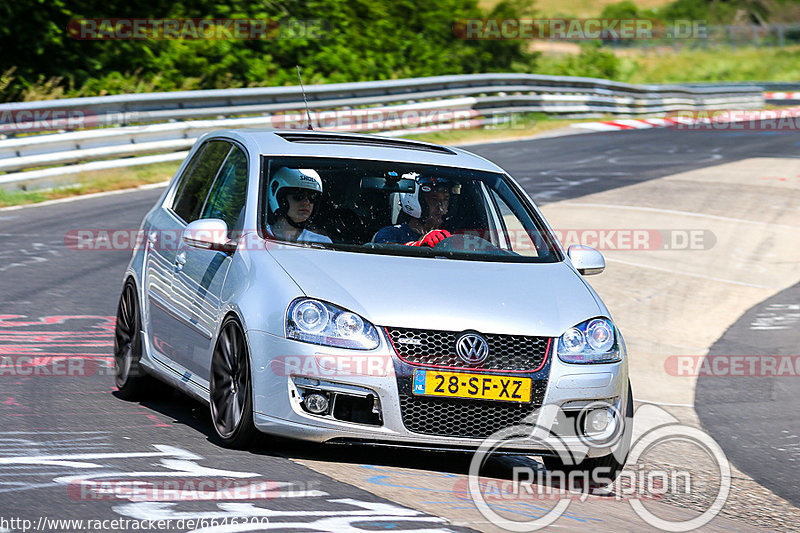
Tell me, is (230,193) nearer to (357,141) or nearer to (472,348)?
(357,141)

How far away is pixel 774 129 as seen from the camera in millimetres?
31484

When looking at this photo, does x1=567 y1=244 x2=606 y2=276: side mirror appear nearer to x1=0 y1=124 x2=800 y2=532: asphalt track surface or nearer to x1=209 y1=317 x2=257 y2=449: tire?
x1=0 y1=124 x2=800 y2=532: asphalt track surface

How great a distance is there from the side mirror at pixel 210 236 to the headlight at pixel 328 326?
803 mm

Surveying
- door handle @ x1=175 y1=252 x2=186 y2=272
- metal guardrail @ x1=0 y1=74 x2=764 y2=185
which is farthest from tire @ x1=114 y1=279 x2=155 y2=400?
metal guardrail @ x1=0 y1=74 x2=764 y2=185

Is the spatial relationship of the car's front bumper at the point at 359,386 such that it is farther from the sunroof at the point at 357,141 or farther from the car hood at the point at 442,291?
the sunroof at the point at 357,141

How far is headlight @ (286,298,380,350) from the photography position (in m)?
5.83

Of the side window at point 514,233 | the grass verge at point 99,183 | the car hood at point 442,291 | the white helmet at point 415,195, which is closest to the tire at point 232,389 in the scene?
the car hood at point 442,291

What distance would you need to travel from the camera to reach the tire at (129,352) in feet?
24.8

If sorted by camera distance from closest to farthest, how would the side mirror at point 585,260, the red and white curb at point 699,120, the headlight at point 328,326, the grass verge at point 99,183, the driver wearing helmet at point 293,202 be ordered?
the headlight at point 328,326 → the driver wearing helmet at point 293,202 → the side mirror at point 585,260 → the grass verge at point 99,183 → the red and white curb at point 699,120

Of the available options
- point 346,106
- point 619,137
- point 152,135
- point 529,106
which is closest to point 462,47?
point 529,106

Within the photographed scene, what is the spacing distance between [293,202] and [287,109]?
15.3 metres

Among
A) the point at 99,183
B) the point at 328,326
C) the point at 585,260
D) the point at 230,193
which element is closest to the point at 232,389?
the point at 328,326

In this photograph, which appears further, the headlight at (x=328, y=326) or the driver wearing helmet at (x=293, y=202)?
the driver wearing helmet at (x=293, y=202)

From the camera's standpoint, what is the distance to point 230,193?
7.14 metres
